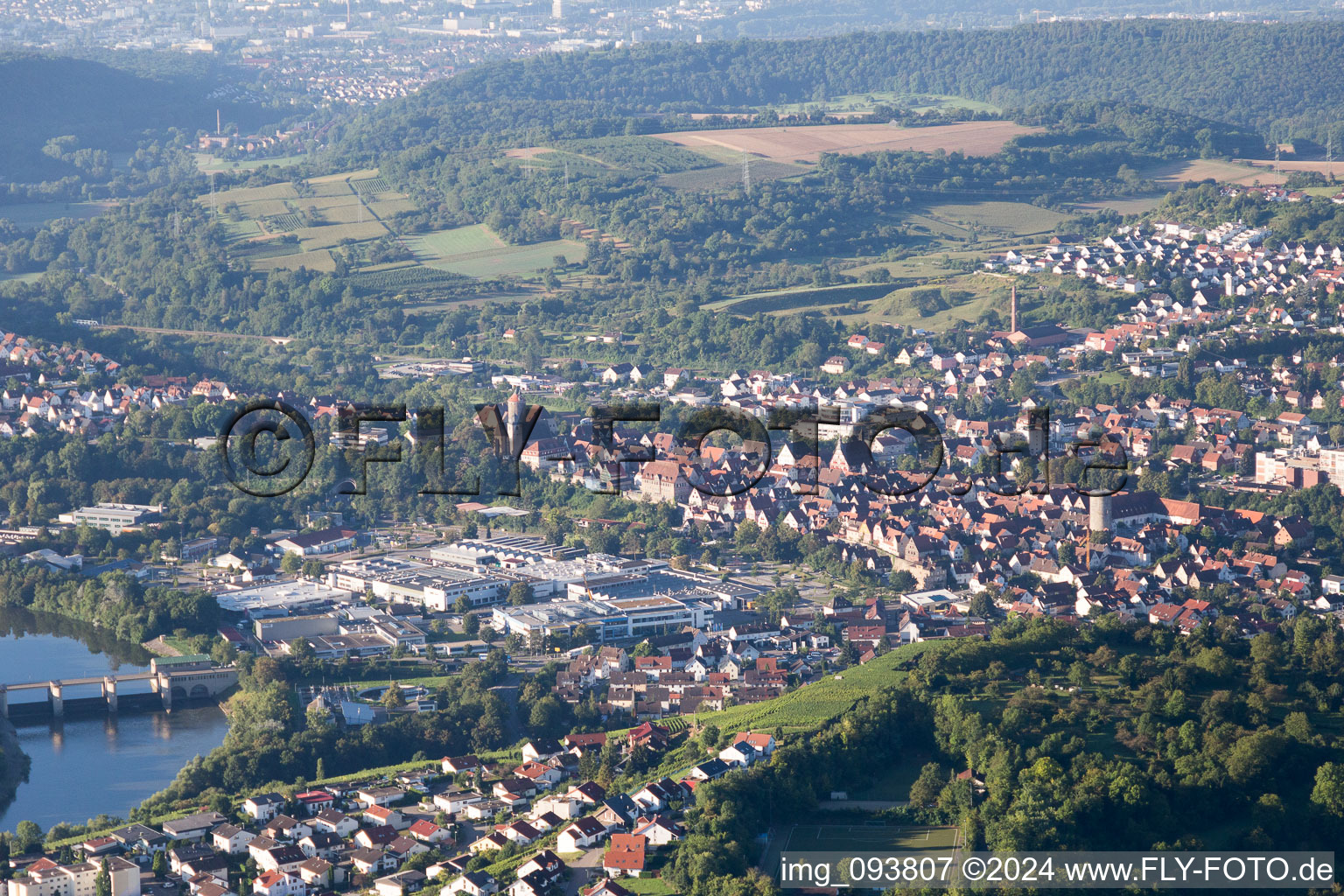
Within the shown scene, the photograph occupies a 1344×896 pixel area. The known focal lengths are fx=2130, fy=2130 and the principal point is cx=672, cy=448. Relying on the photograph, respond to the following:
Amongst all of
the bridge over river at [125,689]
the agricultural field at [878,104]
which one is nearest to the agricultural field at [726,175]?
the agricultural field at [878,104]

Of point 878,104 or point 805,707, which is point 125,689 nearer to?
point 805,707

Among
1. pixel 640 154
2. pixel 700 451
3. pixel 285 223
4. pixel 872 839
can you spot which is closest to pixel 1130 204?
pixel 640 154

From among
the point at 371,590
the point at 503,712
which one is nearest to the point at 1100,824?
the point at 503,712

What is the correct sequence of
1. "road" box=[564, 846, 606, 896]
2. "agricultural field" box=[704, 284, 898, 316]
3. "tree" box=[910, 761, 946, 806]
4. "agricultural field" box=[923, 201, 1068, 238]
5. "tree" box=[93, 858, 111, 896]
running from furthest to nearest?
"agricultural field" box=[923, 201, 1068, 238]
"agricultural field" box=[704, 284, 898, 316]
"tree" box=[910, 761, 946, 806]
"tree" box=[93, 858, 111, 896]
"road" box=[564, 846, 606, 896]

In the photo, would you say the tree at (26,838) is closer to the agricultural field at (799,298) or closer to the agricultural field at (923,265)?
the agricultural field at (799,298)

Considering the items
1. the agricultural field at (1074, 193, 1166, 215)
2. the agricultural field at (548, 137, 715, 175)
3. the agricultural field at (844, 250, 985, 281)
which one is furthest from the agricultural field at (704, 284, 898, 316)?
the agricultural field at (548, 137, 715, 175)

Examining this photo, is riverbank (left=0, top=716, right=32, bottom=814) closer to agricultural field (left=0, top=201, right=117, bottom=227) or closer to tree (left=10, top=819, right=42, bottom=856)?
tree (left=10, top=819, right=42, bottom=856)
